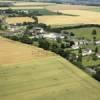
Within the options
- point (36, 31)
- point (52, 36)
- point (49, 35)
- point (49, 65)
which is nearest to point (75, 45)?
point (52, 36)

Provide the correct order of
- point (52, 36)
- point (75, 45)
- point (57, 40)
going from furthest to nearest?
1. point (52, 36)
2. point (57, 40)
3. point (75, 45)

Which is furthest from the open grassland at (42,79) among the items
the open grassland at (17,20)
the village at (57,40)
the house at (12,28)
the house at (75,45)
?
the open grassland at (17,20)

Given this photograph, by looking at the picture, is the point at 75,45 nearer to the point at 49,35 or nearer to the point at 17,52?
the point at 49,35

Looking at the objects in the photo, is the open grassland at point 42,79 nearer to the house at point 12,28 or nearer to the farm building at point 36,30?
the farm building at point 36,30

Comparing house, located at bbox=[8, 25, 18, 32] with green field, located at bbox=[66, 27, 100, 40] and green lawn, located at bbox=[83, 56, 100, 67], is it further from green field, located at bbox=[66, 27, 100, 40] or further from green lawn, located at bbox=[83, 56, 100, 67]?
green lawn, located at bbox=[83, 56, 100, 67]

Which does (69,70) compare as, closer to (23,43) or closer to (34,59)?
(34,59)

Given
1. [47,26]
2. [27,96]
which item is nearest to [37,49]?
[27,96]

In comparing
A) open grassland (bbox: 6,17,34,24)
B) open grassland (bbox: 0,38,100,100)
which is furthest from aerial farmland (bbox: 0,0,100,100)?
open grassland (bbox: 6,17,34,24)

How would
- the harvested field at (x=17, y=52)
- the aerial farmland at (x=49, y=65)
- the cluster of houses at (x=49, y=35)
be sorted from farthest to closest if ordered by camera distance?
the cluster of houses at (x=49, y=35), the harvested field at (x=17, y=52), the aerial farmland at (x=49, y=65)
